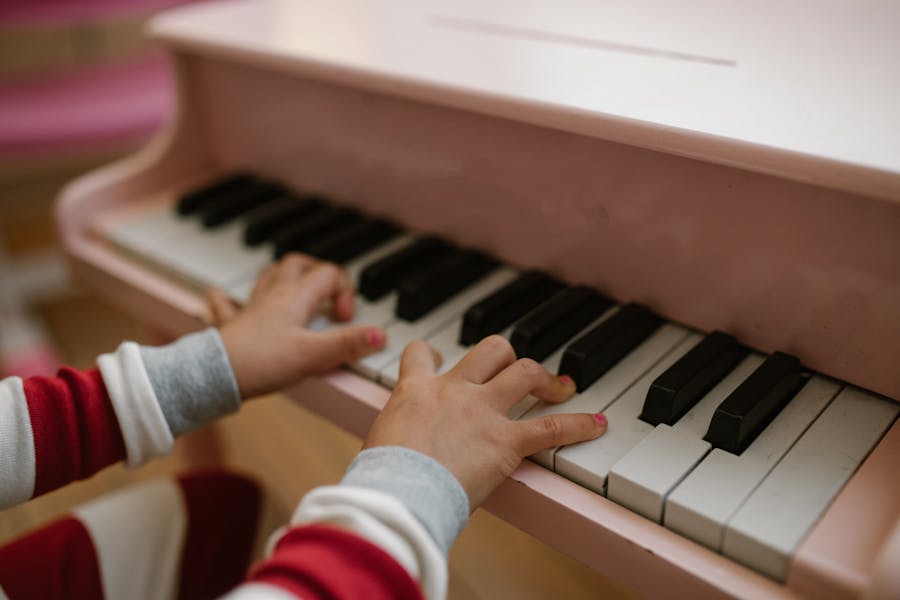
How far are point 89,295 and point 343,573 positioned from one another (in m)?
2.16

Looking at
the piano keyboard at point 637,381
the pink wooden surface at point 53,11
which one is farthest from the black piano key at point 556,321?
the pink wooden surface at point 53,11

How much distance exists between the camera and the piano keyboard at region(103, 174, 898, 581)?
27.9 inches

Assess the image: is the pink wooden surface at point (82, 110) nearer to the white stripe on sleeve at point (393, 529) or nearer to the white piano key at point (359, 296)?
the white piano key at point (359, 296)

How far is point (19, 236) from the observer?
9.76ft

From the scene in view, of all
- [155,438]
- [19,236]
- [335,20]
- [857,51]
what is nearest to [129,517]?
[155,438]

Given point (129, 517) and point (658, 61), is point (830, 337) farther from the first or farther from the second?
point (129, 517)


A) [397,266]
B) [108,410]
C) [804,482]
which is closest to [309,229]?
[397,266]

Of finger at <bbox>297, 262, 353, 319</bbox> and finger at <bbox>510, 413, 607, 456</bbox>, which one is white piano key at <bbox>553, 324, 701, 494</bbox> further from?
finger at <bbox>297, 262, 353, 319</bbox>

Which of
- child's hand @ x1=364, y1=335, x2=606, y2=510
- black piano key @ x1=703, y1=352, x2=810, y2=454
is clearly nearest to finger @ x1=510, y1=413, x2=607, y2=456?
child's hand @ x1=364, y1=335, x2=606, y2=510

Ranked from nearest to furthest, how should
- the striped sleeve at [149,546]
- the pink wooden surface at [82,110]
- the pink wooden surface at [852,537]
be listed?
the pink wooden surface at [852,537], the striped sleeve at [149,546], the pink wooden surface at [82,110]

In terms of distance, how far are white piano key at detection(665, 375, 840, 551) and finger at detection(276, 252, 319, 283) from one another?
0.54 m

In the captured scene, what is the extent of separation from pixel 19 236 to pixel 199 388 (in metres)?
2.38

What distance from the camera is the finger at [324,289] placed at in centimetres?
101

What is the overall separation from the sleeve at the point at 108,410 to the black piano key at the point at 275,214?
0.90ft
